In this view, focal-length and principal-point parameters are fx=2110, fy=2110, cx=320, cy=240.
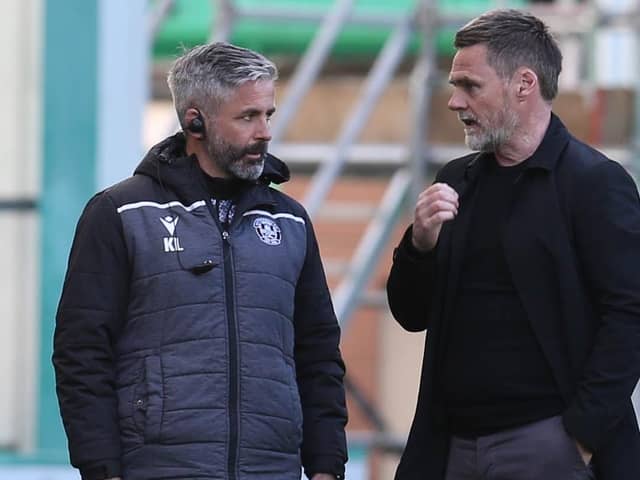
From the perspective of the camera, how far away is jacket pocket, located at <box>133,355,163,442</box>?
487 centimetres

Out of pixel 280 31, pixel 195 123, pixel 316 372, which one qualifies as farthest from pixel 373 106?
pixel 195 123

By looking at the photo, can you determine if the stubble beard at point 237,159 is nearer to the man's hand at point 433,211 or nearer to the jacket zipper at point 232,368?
the jacket zipper at point 232,368

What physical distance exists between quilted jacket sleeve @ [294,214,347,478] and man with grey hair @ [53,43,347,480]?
101 mm

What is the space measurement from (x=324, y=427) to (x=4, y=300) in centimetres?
292

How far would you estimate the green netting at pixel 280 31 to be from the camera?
38.6ft

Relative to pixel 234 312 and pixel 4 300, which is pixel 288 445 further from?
pixel 4 300

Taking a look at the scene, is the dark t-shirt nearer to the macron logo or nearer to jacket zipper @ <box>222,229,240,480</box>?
jacket zipper @ <box>222,229,240,480</box>

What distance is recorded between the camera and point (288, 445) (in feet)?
16.5

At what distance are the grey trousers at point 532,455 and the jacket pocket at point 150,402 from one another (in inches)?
31.1

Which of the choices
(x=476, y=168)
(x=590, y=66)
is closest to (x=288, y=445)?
(x=476, y=168)

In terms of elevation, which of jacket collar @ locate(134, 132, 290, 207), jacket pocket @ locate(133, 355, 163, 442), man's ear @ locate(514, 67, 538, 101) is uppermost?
man's ear @ locate(514, 67, 538, 101)

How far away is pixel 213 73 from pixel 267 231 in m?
0.40

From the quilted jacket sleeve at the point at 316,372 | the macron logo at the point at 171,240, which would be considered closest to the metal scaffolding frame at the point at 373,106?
the quilted jacket sleeve at the point at 316,372

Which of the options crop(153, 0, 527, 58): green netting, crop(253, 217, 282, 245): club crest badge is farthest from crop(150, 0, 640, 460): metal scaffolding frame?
crop(253, 217, 282, 245): club crest badge
